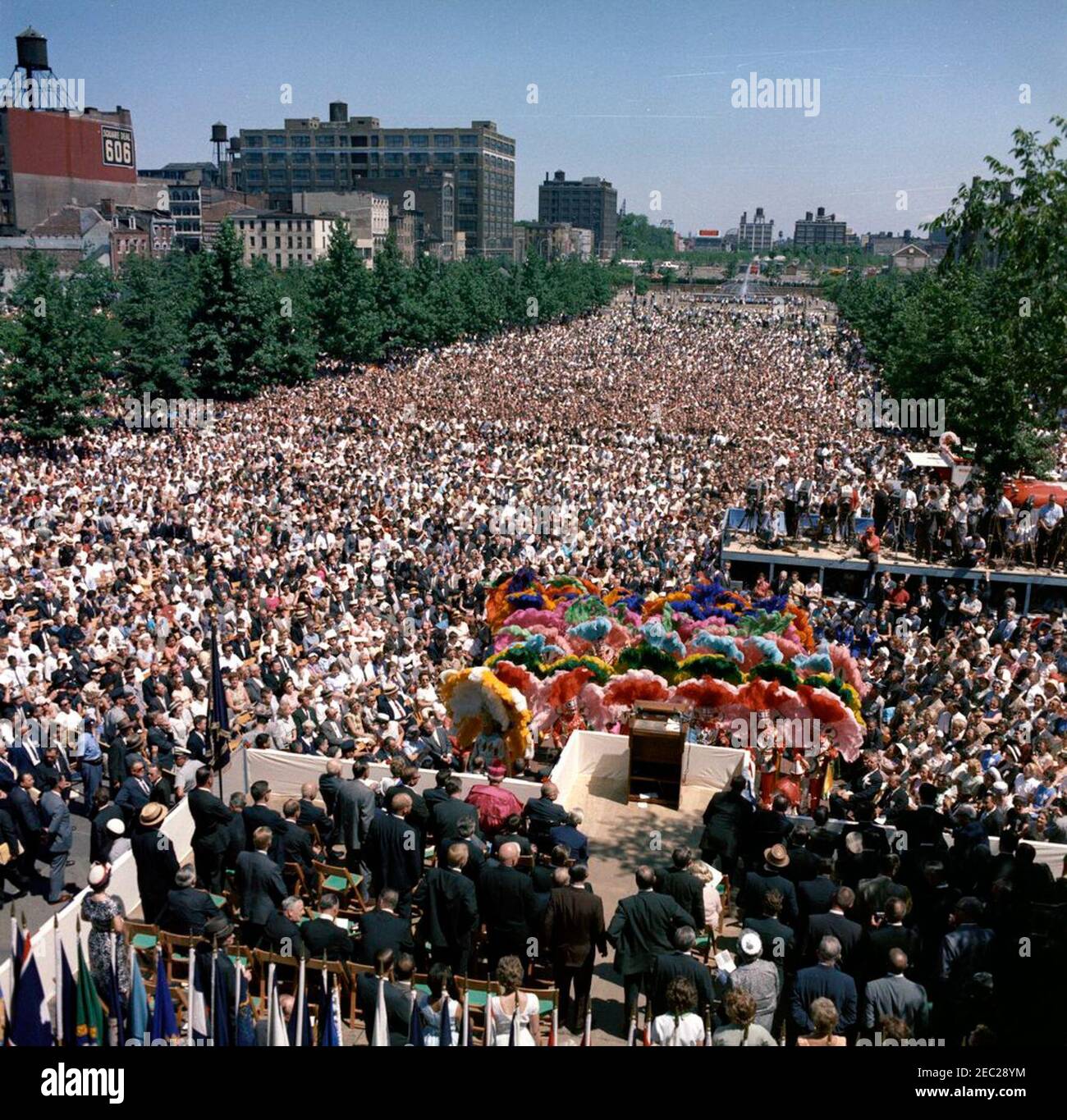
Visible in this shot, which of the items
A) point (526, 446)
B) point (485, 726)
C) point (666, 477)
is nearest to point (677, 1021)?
point (485, 726)

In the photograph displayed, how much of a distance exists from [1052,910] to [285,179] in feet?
449

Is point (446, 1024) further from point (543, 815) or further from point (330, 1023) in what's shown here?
point (543, 815)

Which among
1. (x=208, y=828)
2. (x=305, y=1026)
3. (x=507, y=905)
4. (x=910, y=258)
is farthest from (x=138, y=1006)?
(x=910, y=258)

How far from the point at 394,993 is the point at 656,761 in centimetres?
526

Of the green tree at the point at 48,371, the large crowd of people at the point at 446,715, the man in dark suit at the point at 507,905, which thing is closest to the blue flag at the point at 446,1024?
the large crowd of people at the point at 446,715

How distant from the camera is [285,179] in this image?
12888 cm

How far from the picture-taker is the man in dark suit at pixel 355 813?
9.01m

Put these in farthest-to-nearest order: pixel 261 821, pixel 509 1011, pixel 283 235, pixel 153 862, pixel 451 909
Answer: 1. pixel 283 235
2. pixel 261 821
3. pixel 153 862
4. pixel 451 909
5. pixel 509 1011

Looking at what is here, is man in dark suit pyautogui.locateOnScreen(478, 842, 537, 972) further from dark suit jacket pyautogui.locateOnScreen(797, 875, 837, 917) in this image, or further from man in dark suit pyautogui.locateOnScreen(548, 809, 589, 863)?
dark suit jacket pyautogui.locateOnScreen(797, 875, 837, 917)

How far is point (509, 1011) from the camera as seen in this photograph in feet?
19.5

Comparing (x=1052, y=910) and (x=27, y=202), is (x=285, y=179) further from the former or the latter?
(x=1052, y=910)

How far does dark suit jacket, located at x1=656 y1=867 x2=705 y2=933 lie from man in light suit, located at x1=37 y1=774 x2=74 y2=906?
225 inches

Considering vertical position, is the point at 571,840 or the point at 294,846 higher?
the point at 571,840
